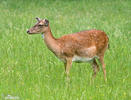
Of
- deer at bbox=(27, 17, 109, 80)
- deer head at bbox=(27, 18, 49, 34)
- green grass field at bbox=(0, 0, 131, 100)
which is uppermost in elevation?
deer head at bbox=(27, 18, 49, 34)

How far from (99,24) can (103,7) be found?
23.5 ft

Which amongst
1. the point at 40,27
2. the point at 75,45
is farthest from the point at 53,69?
the point at 40,27

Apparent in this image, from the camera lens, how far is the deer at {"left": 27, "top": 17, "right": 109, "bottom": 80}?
30.1ft

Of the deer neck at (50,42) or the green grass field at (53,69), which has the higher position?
the deer neck at (50,42)

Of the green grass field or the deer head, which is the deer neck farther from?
the green grass field

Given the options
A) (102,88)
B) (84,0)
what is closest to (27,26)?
(102,88)

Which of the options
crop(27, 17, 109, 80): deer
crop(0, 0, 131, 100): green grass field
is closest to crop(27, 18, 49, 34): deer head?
crop(27, 17, 109, 80): deer

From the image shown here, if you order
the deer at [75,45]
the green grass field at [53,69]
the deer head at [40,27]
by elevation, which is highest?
the deer head at [40,27]

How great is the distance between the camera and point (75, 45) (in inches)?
372

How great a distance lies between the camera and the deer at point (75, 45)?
30.1 ft

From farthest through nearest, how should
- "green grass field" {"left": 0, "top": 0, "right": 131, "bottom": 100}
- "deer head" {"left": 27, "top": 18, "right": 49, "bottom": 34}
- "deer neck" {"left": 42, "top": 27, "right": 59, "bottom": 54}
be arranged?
"deer head" {"left": 27, "top": 18, "right": 49, "bottom": 34} < "deer neck" {"left": 42, "top": 27, "right": 59, "bottom": 54} < "green grass field" {"left": 0, "top": 0, "right": 131, "bottom": 100}

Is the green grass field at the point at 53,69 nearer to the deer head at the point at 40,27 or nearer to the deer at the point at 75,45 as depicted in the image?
the deer at the point at 75,45

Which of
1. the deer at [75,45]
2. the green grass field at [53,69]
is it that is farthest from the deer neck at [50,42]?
the green grass field at [53,69]

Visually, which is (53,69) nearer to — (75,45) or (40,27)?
(75,45)
